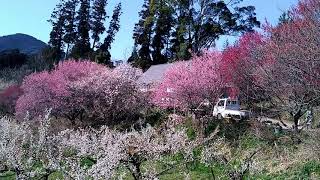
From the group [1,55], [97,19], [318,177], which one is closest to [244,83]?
[318,177]

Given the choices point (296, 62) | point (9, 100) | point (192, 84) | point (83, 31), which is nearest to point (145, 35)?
point (83, 31)

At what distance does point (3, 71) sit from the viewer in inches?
1710

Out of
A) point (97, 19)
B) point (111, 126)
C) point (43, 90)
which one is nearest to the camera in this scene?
point (111, 126)

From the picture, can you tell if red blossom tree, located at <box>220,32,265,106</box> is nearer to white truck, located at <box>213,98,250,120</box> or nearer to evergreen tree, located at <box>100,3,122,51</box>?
white truck, located at <box>213,98,250,120</box>

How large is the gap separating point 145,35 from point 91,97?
1840cm

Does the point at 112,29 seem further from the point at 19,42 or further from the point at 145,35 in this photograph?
the point at 19,42

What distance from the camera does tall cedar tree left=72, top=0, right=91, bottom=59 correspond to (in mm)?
40416

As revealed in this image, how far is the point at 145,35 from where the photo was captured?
3694cm

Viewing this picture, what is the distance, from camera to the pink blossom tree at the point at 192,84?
1691 centimetres

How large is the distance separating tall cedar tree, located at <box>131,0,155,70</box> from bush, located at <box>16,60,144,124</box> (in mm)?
14580

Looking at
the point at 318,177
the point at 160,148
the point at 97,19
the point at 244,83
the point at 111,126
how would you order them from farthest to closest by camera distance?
1. the point at 97,19
2. the point at 111,126
3. the point at 244,83
4. the point at 160,148
5. the point at 318,177

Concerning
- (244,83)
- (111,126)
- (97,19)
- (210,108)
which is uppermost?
(97,19)

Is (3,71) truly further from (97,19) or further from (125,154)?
(125,154)

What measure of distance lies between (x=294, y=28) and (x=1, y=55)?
137 ft
